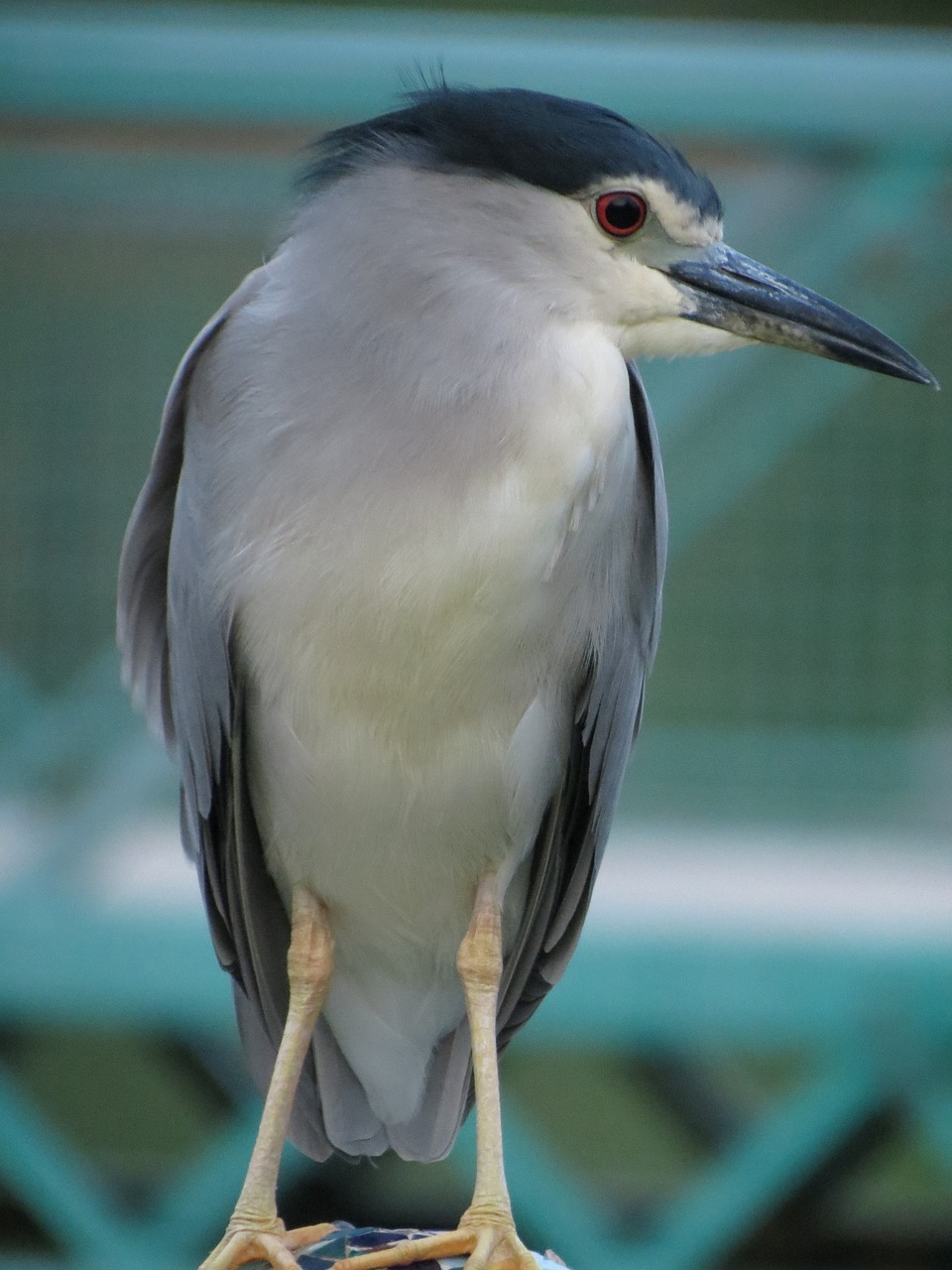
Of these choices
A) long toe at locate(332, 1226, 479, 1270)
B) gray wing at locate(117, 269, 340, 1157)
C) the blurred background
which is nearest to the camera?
long toe at locate(332, 1226, 479, 1270)

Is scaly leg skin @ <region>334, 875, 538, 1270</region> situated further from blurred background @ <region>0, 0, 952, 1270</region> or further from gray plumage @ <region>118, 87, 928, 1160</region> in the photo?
blurred background @ <region>0, 0, 952, 1270</region>

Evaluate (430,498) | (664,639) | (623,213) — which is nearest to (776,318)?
(623,213)

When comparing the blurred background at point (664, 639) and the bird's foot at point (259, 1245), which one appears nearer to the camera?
the bird's foot at point (259, 1245)

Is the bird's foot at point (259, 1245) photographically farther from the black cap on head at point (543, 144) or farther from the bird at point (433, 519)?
Result: the black cap on head at point (543, 144)

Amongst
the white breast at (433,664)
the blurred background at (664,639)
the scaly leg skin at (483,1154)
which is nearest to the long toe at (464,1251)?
the scaly leg skin at (483,1154)

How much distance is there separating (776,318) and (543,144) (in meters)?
0.26

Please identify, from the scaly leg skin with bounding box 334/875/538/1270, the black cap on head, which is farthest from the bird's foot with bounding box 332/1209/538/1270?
the black cap on head

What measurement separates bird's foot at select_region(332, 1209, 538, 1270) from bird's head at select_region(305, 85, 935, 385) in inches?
31.7

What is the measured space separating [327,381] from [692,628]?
2465mm

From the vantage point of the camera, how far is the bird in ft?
5.01

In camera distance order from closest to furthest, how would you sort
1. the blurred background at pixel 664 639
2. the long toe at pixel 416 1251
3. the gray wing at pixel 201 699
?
the long toe at pixel 416 1251 < the gray wing at pixel 201 699 < the blurred background at pixel 664 639

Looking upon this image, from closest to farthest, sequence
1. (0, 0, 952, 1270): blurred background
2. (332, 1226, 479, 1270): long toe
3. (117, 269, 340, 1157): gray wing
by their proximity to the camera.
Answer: (332, 1226, 479, 1270): long toe → (117, 269, 340, 1157): gray wing → (0, 0, 952, 1270): blurred background

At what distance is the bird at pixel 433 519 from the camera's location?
5.01 feet

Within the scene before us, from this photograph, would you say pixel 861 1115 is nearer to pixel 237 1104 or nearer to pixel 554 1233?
pixel 554 1233
